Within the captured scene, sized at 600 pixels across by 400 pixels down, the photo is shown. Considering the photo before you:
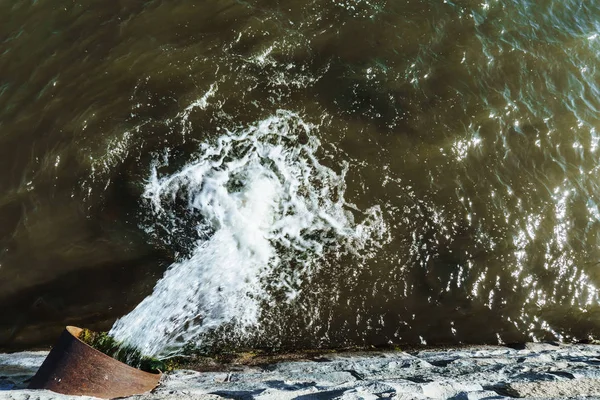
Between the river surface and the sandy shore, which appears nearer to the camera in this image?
the sandy shore

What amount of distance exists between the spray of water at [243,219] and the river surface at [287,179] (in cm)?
2

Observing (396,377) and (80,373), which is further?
(396,377)

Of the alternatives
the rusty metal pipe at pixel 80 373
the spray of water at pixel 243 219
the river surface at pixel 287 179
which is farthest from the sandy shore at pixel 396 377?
the spray of water at pixel 243 219

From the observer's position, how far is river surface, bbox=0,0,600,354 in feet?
18.9

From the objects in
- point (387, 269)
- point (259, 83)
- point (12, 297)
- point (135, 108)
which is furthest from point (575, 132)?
point (12, 297)

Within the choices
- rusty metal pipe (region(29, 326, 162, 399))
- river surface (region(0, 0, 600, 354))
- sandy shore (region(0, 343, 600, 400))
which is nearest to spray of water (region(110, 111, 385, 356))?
river surface (region(0, 0, 600, 354))

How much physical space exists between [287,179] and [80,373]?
336cm

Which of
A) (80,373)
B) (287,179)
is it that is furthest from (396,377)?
(287,179)

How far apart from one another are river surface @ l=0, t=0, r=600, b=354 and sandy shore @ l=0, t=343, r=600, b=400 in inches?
19.4

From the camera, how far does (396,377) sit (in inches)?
177

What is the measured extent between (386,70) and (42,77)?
15.7ft

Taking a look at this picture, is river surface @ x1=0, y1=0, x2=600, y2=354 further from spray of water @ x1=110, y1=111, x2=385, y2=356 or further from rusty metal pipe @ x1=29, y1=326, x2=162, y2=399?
rusty metal pipe @ x1=29, y1=326, x2=162, y2=399

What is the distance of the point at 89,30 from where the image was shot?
7.04 m

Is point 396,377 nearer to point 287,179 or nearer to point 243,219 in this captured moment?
point 243,219
